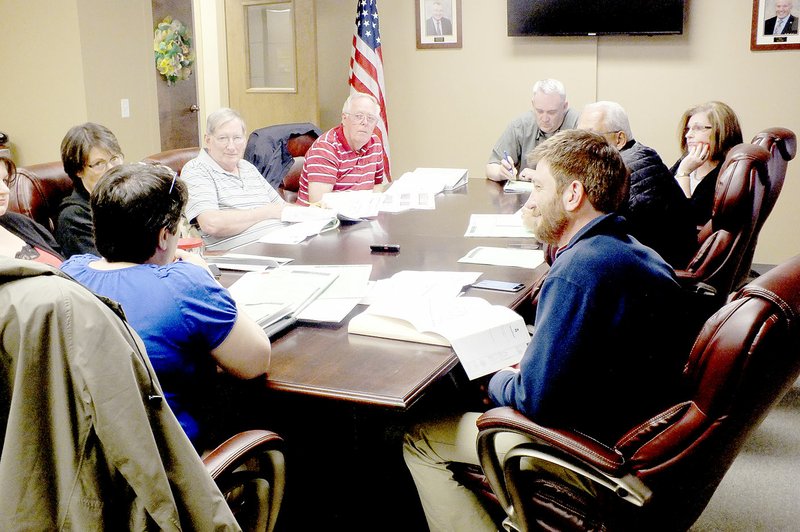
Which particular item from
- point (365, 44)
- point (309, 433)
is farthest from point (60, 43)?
point (309, 433)

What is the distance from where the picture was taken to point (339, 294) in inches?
82.9

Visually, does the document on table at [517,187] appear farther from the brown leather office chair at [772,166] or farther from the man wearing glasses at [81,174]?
the man wearing glasses at [81,174]

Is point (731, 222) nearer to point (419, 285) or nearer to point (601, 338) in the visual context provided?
point (419, 285)

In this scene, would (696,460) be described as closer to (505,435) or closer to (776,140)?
(505,435)

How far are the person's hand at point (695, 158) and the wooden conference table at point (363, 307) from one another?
721 millimetres

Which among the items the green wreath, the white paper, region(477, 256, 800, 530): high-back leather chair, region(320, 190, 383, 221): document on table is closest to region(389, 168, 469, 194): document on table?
region(320, 190, 383, 221): document on table

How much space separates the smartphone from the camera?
218 centimetres

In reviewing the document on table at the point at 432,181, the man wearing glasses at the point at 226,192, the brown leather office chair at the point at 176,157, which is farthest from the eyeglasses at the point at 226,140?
the document on table at the point at 432,181

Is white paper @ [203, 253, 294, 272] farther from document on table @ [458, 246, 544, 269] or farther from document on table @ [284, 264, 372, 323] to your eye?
document on table @ [458, 246, 544, 269]

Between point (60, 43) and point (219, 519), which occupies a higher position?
point (60, 43)

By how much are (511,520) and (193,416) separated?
68cm

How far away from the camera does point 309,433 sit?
6.92 feet

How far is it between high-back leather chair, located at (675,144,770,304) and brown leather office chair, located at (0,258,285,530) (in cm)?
210

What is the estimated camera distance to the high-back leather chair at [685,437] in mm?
1292
